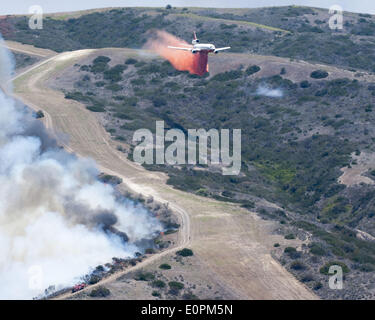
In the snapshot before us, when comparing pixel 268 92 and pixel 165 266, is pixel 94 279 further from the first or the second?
pixel 268 92

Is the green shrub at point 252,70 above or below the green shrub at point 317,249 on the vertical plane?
above

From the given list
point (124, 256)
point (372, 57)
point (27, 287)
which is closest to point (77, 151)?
point (124, 256)

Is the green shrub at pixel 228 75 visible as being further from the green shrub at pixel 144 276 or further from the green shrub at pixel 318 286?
the green shrub at pixel 144 276

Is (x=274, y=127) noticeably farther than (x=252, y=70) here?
No

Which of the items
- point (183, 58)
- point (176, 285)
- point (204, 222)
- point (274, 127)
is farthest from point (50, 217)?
point (183, 58)

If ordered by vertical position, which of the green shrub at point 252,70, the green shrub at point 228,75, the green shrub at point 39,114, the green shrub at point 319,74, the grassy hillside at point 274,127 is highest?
the green shrub at point 319,74

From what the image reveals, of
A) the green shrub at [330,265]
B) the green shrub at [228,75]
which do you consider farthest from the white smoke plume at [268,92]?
the green shrub at [330,265]
